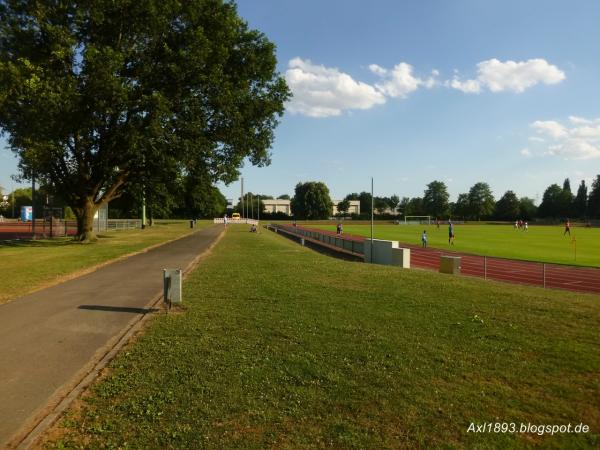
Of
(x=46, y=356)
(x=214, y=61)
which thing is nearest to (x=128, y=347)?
(x=46, y=356)

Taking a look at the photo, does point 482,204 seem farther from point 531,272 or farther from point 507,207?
point 531,272

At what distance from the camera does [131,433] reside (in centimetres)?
397

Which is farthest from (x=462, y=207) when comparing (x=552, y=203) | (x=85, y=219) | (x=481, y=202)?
(x=85, y=219)

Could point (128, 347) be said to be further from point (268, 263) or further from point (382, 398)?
point (268, 263)

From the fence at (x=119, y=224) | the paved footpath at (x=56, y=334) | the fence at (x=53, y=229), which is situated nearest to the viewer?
the paved footpath at (x=56, y=334)

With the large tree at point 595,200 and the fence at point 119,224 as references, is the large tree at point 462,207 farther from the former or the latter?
the fence at point 119,224

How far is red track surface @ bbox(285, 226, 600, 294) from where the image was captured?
59.5 ft

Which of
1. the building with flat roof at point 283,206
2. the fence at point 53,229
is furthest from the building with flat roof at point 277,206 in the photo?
the fence at point 53,229

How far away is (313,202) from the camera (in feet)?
467

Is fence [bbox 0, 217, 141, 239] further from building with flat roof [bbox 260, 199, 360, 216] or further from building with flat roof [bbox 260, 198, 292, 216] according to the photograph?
building with flat roof [bbox 260, 198, 292, 216]

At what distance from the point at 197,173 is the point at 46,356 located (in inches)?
942

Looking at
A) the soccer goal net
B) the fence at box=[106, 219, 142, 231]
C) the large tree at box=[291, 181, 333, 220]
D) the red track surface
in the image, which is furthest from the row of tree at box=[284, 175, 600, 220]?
the red track surface

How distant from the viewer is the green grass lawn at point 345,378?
13.1 feet

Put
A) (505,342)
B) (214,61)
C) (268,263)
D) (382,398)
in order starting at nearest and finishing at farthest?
(382,398)
(505,342)
(268,263)
(214,61)
